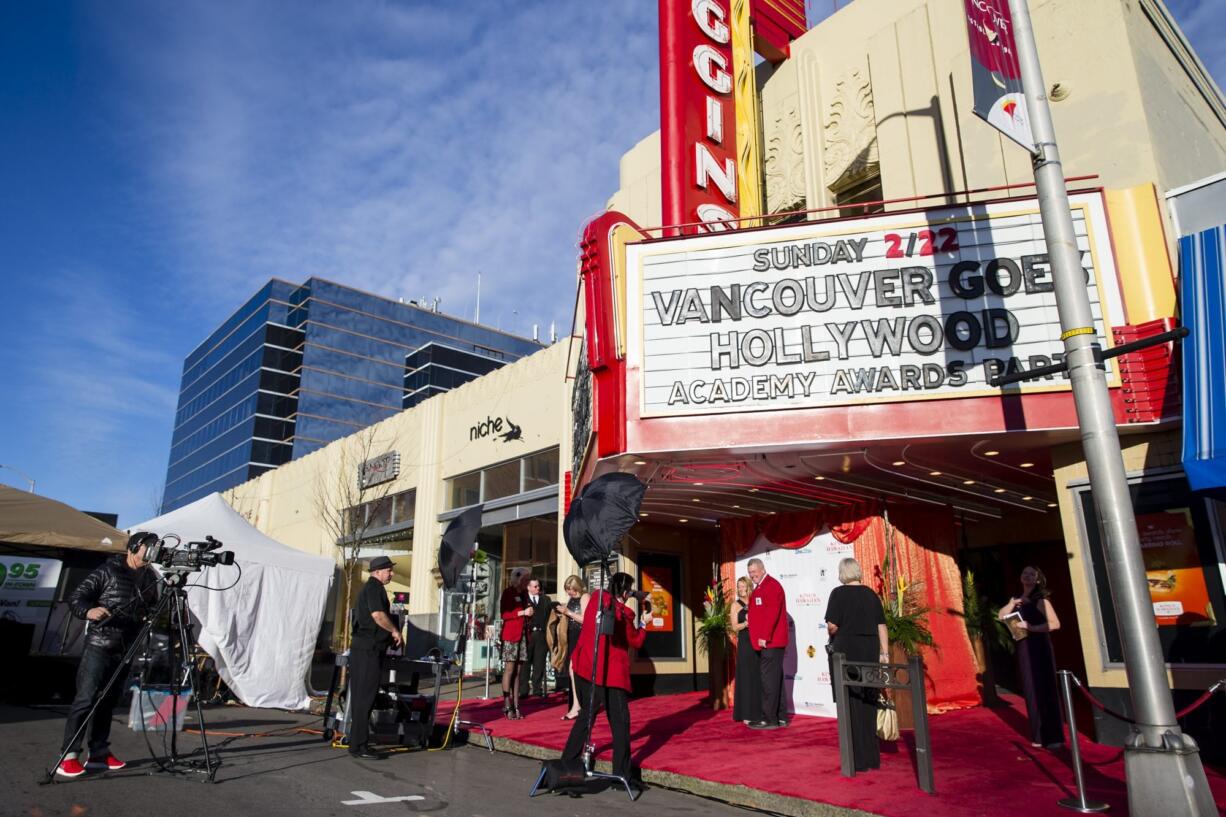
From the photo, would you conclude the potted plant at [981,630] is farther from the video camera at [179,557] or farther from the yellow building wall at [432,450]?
the video camera at [179,557]

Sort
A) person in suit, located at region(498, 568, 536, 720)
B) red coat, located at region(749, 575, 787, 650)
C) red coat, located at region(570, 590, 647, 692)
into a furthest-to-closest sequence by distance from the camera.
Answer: person in suit, located at region(498, 568, 536, 720) → red coat, located at region(749, 575, 787, 650) → red coat, located at region(570, 590, 647, 692)

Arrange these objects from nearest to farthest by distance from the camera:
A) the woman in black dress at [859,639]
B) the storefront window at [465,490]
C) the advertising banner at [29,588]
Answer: the woman in black dress at [859,639], the advertising banner at [29,588], the storefront window at [465,490]

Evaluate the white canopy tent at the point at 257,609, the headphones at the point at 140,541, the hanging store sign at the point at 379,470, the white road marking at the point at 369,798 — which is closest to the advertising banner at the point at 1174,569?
the white road marking at the point at 369,798

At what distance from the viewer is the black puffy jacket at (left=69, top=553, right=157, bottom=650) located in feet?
21.7

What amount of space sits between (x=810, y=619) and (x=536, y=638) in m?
4.70

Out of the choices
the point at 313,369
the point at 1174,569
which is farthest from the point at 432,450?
the point at 313,369

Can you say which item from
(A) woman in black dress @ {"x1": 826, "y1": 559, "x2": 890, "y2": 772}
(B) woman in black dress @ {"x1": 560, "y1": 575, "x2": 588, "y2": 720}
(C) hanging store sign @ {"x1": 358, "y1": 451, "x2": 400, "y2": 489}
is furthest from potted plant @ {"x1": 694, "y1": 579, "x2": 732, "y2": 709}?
(C) hanging store sign @ {"x1": 358, "y1": 451, "x2": 400, "y2": 489}

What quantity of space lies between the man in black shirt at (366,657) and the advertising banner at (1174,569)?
779 centimetres

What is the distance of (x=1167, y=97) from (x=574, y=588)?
10509 mm

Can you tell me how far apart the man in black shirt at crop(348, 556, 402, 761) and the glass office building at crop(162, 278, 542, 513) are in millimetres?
72675

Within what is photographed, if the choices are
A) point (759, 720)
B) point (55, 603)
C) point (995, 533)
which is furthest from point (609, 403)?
point (55, 603)

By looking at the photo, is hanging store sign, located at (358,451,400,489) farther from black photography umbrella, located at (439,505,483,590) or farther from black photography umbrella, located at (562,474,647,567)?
black photography umbrella, located at (562,474,647,567)

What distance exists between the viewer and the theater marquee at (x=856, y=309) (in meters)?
8.34

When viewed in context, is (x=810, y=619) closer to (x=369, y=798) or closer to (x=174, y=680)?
(x=369, y=798)
